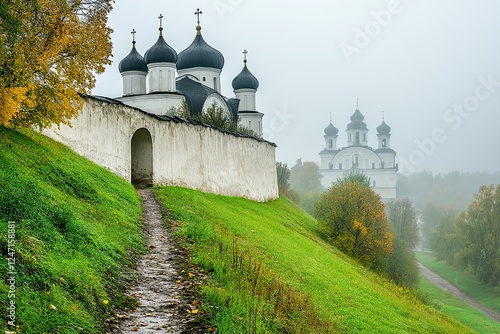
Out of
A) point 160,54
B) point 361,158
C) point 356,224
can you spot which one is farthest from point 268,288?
point 361,158

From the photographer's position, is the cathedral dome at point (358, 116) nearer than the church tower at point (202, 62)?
No

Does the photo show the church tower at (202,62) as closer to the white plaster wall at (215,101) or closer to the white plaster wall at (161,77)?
the white plaster wall at (215,101)

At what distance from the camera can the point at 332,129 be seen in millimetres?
103000

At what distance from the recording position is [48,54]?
10.2m

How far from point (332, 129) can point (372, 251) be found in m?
75.8

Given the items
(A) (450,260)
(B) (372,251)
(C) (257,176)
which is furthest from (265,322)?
(A) (450,260)

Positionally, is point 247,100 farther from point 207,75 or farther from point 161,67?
point 161,67

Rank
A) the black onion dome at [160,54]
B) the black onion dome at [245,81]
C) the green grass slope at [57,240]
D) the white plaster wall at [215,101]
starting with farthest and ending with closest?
the black onion dome at [245,81]
the white plaster wall at [215,101]
the black onion dome at [160,54]
the green grass slope at [57,240]

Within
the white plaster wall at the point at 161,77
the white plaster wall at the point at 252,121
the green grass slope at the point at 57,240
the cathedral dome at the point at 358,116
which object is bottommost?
the green grass slope at the point at 57,240

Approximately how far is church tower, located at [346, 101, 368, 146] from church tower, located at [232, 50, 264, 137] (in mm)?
62813

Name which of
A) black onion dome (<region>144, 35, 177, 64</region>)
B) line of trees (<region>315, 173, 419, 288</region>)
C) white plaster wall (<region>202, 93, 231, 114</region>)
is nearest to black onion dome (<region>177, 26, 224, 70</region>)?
white plaster wall (<region>202, 93, 231, 114</region>)

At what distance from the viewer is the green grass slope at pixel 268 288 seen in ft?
22.2

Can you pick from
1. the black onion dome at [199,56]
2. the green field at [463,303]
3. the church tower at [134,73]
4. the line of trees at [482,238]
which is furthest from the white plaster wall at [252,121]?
the line of trees at [482,238]

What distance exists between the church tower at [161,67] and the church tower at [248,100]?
28.9 ft
